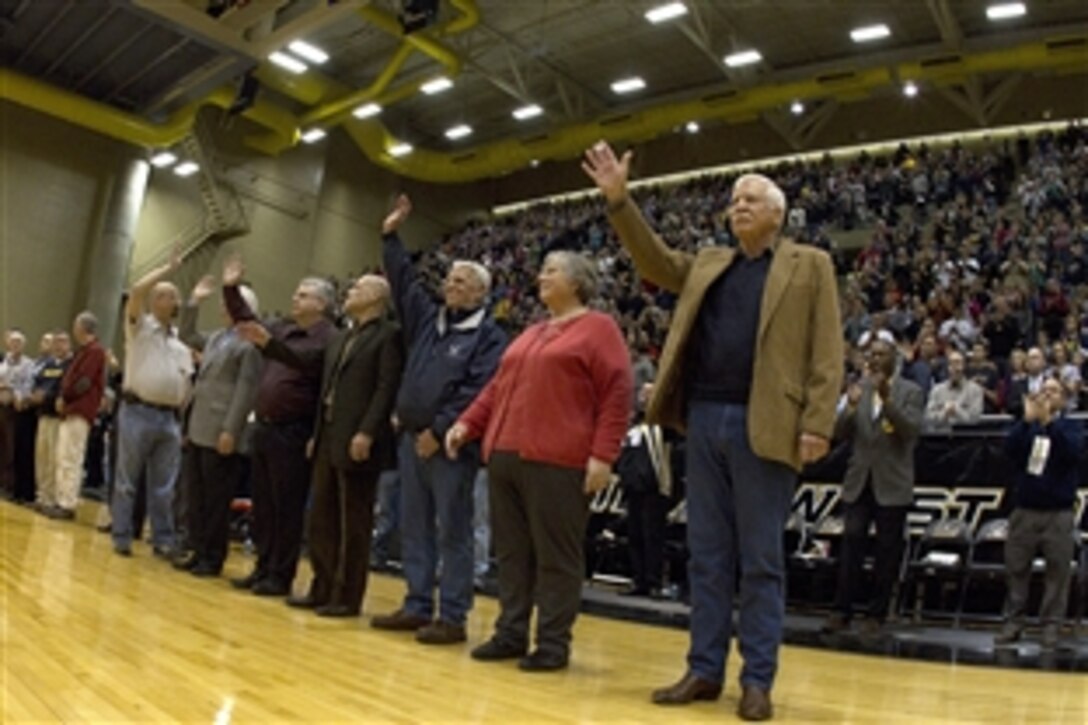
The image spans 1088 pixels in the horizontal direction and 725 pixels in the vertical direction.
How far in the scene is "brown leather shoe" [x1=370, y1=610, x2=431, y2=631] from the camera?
12.9 ft

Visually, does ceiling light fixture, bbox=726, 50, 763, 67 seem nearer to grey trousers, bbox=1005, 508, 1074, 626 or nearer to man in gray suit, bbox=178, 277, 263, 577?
grey trousers, bbox=1005, 508, 1074, 626

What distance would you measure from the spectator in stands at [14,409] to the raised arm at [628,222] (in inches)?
300

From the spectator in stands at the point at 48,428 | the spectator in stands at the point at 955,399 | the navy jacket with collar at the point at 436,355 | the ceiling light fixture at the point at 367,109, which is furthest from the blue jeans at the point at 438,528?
the ceiling light fixture at the point at 367,109

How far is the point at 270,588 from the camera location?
4652 mm

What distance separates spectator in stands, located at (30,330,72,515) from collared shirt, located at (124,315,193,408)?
2594 millimetres

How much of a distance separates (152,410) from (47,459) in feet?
9.68

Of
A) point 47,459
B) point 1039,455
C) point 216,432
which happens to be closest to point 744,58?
point 47,459

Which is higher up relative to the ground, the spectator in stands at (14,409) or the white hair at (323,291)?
the white hair at (323,291)

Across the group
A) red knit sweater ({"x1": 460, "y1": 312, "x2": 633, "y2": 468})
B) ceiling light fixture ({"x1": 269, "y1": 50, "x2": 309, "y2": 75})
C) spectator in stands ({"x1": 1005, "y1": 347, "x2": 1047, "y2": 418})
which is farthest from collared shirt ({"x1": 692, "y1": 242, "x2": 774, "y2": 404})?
ceiling light fixture ({"x1": 269, "y1": 50, "x2": 309, "y2": 75})

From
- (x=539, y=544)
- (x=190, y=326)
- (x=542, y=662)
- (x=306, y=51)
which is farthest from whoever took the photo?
(x=306, y=51)

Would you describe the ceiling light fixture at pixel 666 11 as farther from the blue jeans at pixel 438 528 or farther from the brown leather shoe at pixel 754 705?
the brown leather shoe at pixel 754 705

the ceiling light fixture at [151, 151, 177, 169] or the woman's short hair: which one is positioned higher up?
the ceiling light fixture at [151, 151, 177, 169]

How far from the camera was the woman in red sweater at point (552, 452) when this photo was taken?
3379 millimetres

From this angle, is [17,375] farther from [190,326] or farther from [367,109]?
[367,109]
